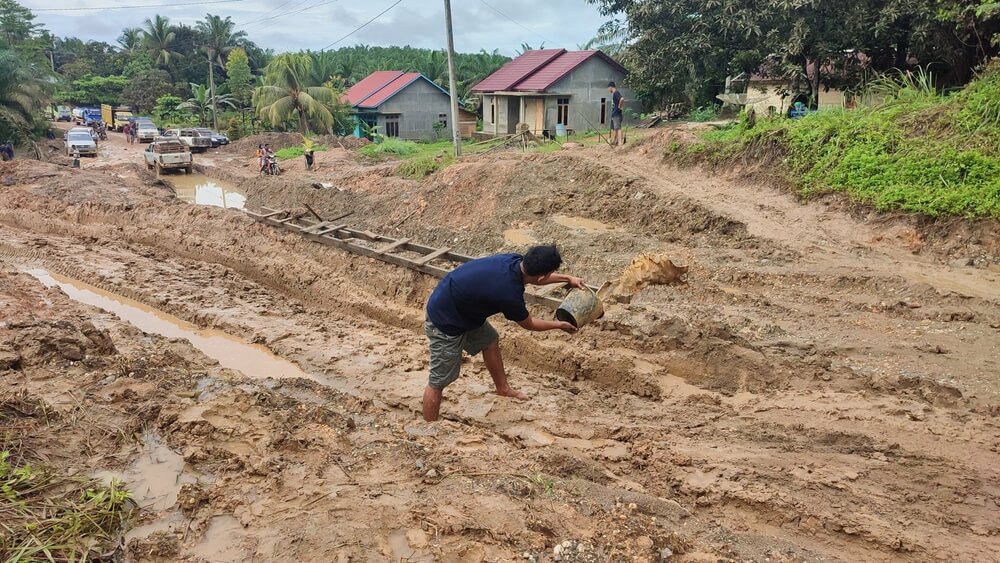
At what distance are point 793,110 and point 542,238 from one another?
8.18m

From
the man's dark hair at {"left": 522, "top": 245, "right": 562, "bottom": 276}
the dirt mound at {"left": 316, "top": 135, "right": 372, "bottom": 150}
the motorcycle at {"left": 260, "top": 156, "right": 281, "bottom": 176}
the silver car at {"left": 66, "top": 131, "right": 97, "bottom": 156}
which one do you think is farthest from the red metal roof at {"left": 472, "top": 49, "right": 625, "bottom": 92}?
the man's dark hair at {"left": 522, "top": 245, "right": 562, "bottom": 276}

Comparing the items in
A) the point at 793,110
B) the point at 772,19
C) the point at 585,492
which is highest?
the point at 772,19

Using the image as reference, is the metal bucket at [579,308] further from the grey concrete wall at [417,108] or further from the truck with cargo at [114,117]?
the truck with cargo at [114,117]

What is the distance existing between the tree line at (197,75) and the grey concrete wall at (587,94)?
837 cm

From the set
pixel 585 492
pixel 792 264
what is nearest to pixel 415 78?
pixel 792 264

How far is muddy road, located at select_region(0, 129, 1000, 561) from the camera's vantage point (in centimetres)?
340

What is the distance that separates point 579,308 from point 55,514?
3.62 m

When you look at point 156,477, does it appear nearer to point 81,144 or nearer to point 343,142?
point 343,142

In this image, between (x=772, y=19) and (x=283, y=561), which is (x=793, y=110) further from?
(x=283, y=561)

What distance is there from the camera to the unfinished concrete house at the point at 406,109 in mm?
32094

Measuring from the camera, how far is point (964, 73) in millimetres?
12789

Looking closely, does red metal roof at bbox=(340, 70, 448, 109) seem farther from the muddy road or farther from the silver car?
the muddy road

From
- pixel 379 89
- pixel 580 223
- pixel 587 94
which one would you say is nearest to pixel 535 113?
pixel 587 94

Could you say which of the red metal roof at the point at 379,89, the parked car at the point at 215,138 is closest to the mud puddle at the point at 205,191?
the parked car at the point at 215,138
